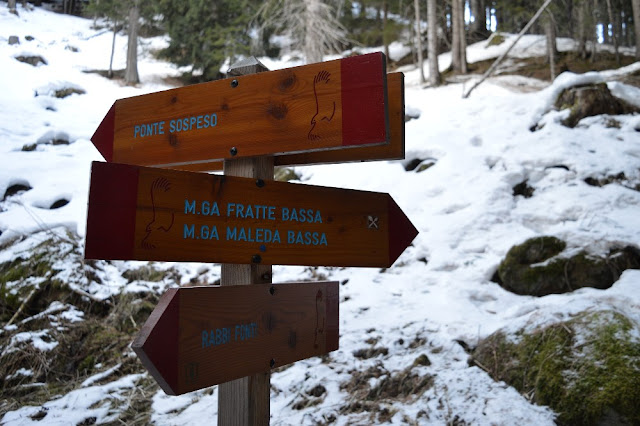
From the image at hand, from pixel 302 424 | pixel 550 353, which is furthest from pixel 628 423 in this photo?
pixel 302 424

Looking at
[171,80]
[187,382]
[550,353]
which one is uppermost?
[171,80]

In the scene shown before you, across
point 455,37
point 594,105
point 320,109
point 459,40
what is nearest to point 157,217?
point 320,109

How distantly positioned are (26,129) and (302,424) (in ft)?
34.8

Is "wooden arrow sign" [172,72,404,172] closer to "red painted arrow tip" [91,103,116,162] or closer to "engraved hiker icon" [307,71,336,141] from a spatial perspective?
"engraved hiker icon" [307,71,336,141]

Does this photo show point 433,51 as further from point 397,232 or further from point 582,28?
point 397,232

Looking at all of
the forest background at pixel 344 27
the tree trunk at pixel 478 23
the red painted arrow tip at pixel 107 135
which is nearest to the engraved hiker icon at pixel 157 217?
the red painted arrow tip at pixel 107 135

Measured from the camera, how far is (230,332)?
1688 mm

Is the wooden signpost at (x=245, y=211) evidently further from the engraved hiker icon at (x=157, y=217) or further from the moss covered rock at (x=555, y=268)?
the moss covered rock at (x=555, y=268)

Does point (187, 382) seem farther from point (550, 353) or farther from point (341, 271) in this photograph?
point (341, 271)

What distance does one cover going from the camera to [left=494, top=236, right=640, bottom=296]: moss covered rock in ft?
14.4

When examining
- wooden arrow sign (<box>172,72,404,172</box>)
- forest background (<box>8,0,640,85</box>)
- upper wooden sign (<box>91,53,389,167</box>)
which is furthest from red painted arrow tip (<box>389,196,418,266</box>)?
forest background (<box>8,0,640,85</box>)

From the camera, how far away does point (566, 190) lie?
236 inches

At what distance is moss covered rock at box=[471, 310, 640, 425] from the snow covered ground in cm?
11

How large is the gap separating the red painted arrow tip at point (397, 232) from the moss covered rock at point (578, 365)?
169 cm
